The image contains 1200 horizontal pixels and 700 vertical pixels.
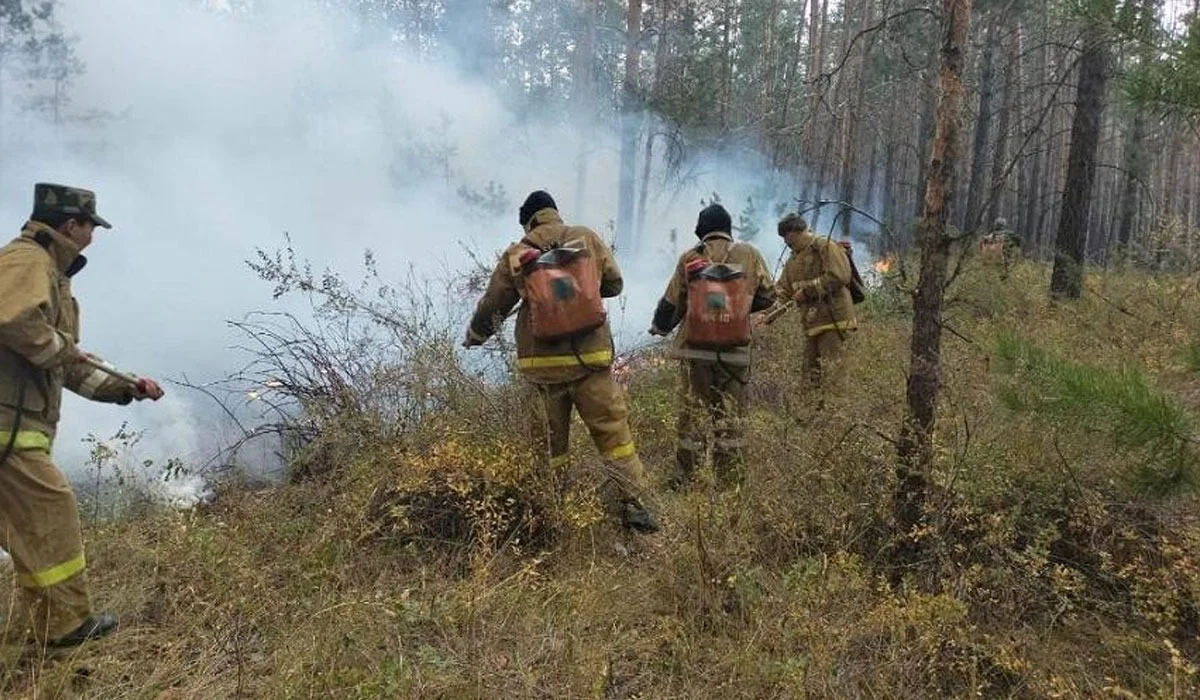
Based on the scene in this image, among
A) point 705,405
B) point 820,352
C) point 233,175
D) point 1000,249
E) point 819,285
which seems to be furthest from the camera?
point 233,175

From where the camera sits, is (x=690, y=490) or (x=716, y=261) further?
(x=716, y=261)

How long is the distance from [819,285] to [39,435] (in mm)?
4653

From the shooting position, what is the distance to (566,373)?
13.2ft

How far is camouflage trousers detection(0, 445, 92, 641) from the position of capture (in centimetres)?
271

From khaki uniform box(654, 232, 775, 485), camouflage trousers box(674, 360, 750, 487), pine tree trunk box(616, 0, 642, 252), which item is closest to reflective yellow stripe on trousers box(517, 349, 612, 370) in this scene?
camouflage trousers box(674, 360, 750, 487)

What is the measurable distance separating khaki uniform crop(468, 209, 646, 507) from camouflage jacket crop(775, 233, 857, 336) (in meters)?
2.22

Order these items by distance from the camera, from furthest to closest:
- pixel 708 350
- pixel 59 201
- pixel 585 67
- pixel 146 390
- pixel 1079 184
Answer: pixel 585 67 < pixel 1079 184 < pixel 708 350 < pixel 146 390 < pixel 59 201

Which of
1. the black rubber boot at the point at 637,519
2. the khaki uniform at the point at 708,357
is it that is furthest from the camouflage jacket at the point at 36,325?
the khaki uniform at the point at 708,357

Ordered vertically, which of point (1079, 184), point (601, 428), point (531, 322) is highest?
point (1079, 184)

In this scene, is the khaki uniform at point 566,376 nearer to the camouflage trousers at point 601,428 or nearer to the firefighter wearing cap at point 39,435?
the camouflage trousers at point 601,428

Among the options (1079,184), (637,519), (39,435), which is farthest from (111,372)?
(1079,184)

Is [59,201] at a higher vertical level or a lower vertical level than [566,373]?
higher

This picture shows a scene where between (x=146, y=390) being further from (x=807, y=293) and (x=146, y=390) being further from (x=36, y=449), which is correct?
(x=807, y=293)

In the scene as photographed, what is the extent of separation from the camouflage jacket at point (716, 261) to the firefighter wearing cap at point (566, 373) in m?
0.70
